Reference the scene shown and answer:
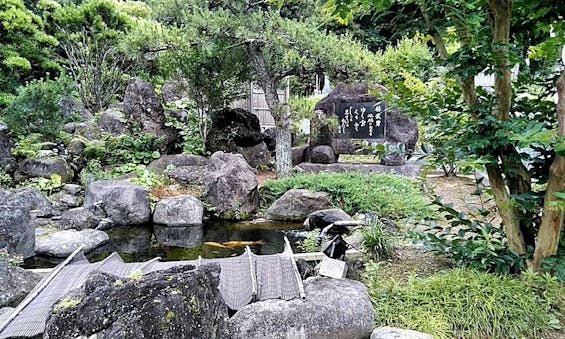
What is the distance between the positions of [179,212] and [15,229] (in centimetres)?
247

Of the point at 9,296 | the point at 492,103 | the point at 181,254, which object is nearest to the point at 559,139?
the point at 492,103

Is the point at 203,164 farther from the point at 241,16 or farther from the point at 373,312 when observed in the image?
the point at 373,312

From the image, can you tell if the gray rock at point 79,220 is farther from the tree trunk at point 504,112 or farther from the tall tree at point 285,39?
the tree trunk at point 504,112

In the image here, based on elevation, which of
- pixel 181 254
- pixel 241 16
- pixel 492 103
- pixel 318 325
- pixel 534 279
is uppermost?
pixel 241 16

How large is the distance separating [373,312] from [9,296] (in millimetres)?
2751

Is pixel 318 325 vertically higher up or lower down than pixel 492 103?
lower down

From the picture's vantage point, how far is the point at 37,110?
8562mm

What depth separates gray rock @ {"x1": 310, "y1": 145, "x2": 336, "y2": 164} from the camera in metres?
9.16

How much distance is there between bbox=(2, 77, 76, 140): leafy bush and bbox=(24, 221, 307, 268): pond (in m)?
3.73

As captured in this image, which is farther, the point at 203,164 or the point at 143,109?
the point at 143,109

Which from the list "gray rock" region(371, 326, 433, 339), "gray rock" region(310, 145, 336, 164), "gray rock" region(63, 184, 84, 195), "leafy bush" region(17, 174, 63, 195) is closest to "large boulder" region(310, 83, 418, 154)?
"gray rock" region(310, 145, 336, 164)

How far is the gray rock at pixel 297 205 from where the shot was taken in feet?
22.1

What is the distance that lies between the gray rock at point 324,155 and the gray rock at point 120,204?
391 cm

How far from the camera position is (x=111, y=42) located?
11211mm
